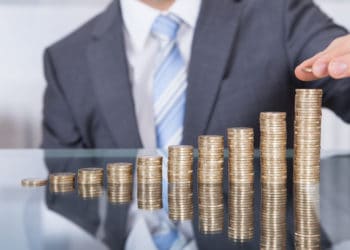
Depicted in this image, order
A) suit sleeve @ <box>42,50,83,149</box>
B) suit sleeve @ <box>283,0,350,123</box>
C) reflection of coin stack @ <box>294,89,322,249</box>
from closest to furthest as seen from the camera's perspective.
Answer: reflection of coin stack @ <box>294,89,322,249</box> < suit sleeve @ <box>283,0,350,123</box> < suit sleeve @ <box>42,50,83,149</box>

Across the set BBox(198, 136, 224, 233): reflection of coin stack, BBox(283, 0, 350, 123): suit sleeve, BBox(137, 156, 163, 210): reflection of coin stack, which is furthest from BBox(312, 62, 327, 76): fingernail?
BBox(283, 0, 350, 123): suit sleeve

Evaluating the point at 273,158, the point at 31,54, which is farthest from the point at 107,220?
the point at 31,54

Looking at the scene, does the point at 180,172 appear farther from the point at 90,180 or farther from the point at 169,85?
the point at 169,85

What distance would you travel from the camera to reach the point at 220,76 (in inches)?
85.6

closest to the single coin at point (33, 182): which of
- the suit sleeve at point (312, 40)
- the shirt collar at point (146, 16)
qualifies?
the shirt collar at point (146, 16)

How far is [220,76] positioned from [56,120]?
538mm

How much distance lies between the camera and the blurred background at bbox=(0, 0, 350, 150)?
233 cm

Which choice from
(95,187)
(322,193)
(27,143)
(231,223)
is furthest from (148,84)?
(231,223)

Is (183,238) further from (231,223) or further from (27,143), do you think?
(27,143)

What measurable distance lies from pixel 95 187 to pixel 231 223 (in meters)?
0.40

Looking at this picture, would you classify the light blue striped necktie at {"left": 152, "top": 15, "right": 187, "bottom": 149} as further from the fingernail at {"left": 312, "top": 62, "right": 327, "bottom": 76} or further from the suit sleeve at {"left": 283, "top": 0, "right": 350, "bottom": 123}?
the fingernail at {"left": 312, "top": 62, "right": 327, "bottom": 76}

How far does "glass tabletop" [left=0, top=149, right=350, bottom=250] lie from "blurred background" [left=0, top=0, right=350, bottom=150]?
0.83 metres

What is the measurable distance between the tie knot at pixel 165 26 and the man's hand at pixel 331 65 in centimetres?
85

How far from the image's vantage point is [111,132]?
222cm
